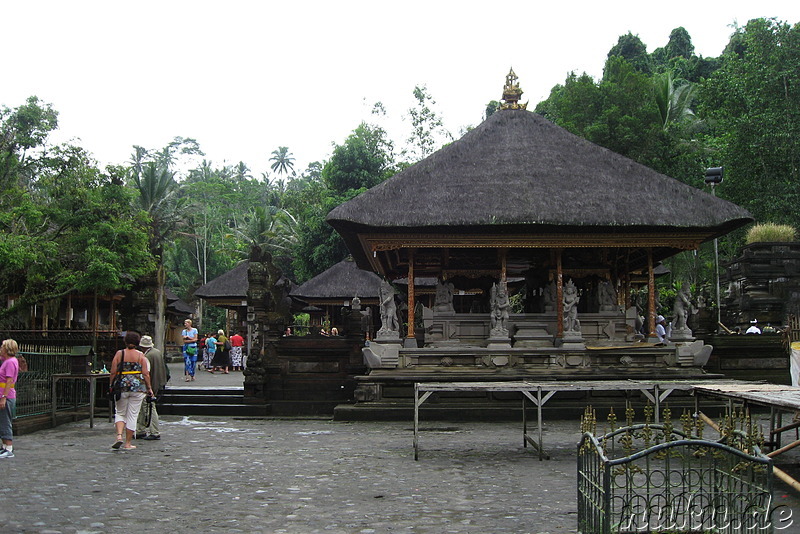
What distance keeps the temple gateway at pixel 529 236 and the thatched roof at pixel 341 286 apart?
1517 centimetres

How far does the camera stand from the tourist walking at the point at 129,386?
11797mm

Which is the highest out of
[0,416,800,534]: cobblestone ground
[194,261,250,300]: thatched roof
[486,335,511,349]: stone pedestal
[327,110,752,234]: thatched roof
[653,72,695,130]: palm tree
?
[653,72,695,130]: palm tree

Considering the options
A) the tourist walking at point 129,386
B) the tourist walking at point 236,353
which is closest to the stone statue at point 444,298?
the tourist walking at point 129,386

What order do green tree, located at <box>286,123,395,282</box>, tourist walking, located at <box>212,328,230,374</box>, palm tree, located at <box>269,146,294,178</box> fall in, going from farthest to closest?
palm tree, located at <box>269,146,294,178</box>
green tree, located at <box>286,123,395,282</box>
tourist walking, located at <box>212,328,230,374</box>

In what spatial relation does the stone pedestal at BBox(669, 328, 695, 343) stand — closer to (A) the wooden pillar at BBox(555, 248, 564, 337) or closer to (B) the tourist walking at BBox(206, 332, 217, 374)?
(A) the wooden pillar at BBox(555, 248, 564, 337)

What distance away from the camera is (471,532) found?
6.72m

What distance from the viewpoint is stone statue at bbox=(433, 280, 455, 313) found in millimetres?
19625

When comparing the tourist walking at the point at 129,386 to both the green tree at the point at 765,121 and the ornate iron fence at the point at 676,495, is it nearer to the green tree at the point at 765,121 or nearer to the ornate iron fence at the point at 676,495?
the ornate iron fence at the point at 676,495

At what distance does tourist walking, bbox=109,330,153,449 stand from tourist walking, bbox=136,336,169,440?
3.60ft

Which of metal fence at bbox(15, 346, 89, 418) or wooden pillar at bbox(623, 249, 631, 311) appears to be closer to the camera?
metal fence at bbox(15, 346, 89, 418)

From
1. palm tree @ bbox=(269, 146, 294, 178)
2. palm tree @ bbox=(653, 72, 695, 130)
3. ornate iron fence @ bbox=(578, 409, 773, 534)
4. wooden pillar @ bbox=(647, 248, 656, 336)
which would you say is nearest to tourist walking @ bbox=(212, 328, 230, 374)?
wooden pillar @ bbox=(647, 248, 656, 336)

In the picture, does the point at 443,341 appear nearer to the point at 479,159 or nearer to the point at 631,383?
the point at 479,159

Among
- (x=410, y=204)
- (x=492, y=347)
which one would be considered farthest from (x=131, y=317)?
(x=492, y=347)

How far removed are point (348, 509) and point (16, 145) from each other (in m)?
22.5
